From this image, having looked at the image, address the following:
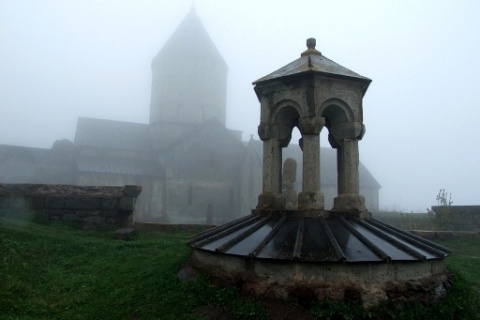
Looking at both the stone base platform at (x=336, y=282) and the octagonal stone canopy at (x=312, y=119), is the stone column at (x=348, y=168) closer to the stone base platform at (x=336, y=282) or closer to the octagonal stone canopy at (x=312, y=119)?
the octagonal stone canopy at (x=312, y=119)

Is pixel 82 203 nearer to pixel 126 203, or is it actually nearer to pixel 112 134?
pixel 126 203

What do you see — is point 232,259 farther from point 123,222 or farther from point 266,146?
point 123,222

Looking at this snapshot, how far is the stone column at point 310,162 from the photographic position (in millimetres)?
4996

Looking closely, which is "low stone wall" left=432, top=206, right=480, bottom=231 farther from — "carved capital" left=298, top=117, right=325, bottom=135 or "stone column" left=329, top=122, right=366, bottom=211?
"carved capital" left=298, top=117, right=325, bottom=135

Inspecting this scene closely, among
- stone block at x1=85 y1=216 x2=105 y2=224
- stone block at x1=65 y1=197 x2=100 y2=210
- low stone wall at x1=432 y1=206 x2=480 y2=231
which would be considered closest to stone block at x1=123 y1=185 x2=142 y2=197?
stone block at x1=65 y1=197 x2=100 y2=210

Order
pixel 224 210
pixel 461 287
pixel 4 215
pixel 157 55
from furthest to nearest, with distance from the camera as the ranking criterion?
pixel 157 55
pixel 224 210
pixel 4 215
pixel 461 287

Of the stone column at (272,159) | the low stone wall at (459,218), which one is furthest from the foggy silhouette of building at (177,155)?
the stone column at (272,159)

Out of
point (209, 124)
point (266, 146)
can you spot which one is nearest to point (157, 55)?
point (209, 124)

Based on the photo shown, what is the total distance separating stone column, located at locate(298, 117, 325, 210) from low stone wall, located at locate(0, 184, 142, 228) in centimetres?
510

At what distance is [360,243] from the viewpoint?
4234 millimetres

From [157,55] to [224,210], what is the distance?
47.8ft

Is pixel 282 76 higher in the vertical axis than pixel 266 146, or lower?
higher

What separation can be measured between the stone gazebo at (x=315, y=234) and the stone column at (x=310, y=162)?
13 mm

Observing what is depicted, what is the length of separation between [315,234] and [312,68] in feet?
7.18
